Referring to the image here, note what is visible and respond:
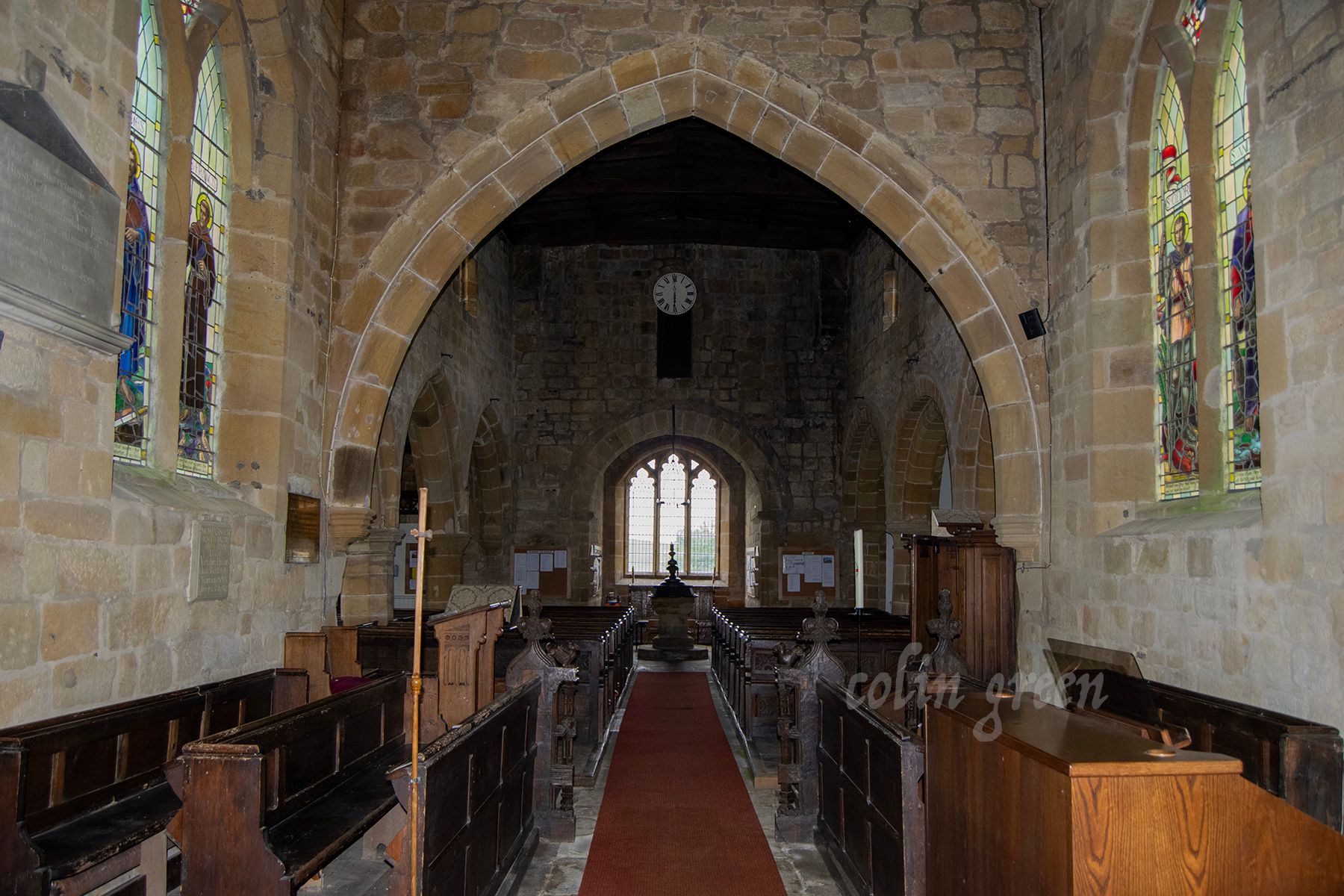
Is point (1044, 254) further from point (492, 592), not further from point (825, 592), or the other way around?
point (825, 592)

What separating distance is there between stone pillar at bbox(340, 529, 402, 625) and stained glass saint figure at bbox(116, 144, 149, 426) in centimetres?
480

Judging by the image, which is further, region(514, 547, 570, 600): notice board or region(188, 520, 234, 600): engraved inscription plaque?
region(514, 547, 570, 600): notice board

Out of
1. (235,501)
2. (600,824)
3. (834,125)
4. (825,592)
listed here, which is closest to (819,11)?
(834,125)

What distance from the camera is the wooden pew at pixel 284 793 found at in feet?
8.16

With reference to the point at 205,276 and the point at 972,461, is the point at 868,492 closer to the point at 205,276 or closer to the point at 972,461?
the point at 972,461

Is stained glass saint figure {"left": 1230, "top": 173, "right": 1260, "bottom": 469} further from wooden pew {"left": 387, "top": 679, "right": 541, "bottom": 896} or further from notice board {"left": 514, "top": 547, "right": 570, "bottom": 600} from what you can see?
notice board {"left": 514, "top": 547, "right": 570, "bottom": 600}

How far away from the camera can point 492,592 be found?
966 cm

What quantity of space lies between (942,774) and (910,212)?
4.31 meters

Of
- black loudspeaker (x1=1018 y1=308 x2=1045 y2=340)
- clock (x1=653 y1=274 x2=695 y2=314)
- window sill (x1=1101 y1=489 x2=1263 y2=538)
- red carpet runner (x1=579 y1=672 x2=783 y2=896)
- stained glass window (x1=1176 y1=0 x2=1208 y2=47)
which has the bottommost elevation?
red carpet runner (x1=579 y1=672 x2=783 y2=896)

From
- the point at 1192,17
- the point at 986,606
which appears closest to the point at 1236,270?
the point at 1192,17

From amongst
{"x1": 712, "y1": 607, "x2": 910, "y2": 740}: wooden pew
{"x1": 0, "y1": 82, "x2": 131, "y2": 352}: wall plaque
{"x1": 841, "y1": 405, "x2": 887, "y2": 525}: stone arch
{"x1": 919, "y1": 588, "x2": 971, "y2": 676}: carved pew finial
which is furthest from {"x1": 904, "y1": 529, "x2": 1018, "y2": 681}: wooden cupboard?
{"x1": 841, "y1": 405, "x2": 887, "y2": 525}: stone arch

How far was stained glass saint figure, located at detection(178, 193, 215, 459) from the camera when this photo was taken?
4.72 metres

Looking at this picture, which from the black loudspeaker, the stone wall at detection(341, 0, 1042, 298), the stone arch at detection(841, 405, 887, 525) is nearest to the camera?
the black loudspeaker

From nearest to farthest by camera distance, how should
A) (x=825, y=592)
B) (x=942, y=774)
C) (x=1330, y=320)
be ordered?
1. (x=942, y=774)
2. (x=1330, y=320)
3. (x=825, y=592)
